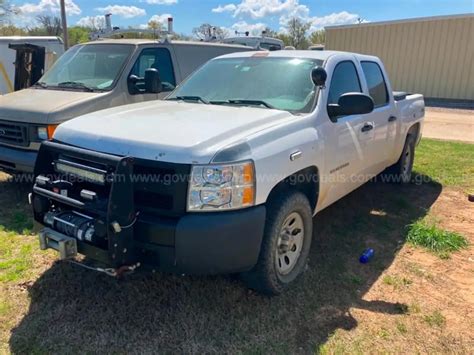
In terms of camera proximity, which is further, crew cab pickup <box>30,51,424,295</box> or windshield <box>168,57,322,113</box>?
windshield <box>168,57,322,113</box>

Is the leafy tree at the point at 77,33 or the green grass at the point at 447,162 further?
the leafy tree at the point at 77,33

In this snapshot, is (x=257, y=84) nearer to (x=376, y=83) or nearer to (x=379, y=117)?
(x=379, y=117)

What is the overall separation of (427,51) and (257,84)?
18.7m

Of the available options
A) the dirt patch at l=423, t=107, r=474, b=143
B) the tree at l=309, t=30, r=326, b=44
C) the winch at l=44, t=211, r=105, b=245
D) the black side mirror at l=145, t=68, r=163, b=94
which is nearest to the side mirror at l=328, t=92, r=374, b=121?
the winch at l=44, t=211, r=105, b=245

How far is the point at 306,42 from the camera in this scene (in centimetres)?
4788

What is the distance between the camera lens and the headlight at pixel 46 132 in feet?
16.3

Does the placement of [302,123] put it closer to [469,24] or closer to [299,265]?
[299,265]

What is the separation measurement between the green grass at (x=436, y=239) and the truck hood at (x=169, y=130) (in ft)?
7.13

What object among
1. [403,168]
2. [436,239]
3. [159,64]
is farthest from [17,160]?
[403,168]

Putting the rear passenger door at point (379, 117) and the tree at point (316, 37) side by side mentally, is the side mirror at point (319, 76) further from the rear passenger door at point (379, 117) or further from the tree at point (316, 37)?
the tree at point (316, 37)

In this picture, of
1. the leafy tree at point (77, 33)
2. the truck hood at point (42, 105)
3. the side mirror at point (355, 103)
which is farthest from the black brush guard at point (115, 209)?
the leafy tree at point (77, 33)

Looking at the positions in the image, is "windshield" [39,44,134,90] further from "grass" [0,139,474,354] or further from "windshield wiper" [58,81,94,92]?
"grass" [0,139,474,354]

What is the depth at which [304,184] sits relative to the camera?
3600 millimetres

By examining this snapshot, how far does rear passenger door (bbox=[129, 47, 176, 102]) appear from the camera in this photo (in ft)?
20.0
